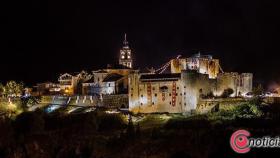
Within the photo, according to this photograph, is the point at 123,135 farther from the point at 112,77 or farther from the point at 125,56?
the point at 125,56

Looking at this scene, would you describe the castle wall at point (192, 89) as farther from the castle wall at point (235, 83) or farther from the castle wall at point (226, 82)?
the castle wall at point (235, 83)

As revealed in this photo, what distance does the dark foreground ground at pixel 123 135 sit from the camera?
56000 millimetres

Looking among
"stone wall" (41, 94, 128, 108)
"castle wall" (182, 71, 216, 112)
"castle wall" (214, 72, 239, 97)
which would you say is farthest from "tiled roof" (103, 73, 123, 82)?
"castle wall" (214, 72, 239, 97)

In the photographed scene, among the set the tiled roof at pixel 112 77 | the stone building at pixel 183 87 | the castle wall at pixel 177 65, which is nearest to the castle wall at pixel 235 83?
the stone building at pixel 183 87

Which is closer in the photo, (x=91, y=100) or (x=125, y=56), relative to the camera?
(x=91, y=100)

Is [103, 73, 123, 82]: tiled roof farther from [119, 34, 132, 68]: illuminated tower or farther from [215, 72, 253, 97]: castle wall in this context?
[215, 72, 253, 97]: castle wall

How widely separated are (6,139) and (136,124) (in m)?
15.4

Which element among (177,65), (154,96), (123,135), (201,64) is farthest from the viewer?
(177,65)

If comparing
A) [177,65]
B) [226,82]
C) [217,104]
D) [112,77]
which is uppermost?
[177,65]

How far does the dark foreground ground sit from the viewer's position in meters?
56.0

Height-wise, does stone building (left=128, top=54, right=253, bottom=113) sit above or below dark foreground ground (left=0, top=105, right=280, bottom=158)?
above

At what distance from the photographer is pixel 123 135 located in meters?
60.0

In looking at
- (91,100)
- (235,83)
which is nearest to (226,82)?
(235,83)

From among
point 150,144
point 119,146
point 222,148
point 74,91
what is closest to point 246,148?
point 222,148
